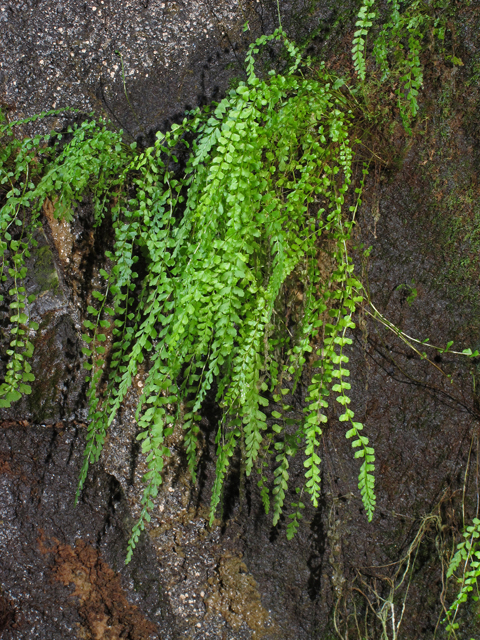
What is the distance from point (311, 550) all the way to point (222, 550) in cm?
32

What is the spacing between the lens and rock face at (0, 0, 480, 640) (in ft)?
5.15

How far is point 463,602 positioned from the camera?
5.15 ft

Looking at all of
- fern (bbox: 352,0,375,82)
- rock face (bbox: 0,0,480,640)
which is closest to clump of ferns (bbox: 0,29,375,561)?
fern (bbox: 352,0,375,82)

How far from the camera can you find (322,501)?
62.3 inches

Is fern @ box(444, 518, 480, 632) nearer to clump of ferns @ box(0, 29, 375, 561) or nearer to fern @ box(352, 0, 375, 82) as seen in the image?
clump of ferns @ box(0, 29, 375, 561)

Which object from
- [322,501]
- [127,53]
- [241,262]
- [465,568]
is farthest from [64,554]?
[127,53]

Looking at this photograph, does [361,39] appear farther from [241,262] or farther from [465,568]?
[465,568]

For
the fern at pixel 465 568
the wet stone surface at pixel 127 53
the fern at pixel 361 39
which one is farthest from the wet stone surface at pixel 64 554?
the fern at pixel 361 39

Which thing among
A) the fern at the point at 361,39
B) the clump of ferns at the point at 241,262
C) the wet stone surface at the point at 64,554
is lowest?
the wet stone surface at the point at 64,554

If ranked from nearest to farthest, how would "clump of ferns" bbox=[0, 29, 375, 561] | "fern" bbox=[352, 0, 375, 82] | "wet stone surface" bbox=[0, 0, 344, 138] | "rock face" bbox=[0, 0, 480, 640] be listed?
"clump of ferns" bbox=[0, 29, 375, 561] < "fern" bbox=[352, 0, 375, 82] < "rock face" bbox=[0, 0, 480, 640] < "wet stone surface" bbox=[0, 0, 344, 138]

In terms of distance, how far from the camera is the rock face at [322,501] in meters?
1.57

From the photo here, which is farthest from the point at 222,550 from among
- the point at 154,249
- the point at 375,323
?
the point at 154,249

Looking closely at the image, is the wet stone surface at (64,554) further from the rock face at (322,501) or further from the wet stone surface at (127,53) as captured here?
the wet stone surface at (127,53)

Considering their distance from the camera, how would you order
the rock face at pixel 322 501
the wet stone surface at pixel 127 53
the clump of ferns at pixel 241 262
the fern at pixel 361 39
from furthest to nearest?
the wet stone surface at pixel 127 53, the rock face at pixel 322 501, the fern at pixel 361 39, the clump of ferns at pixel 241 262
